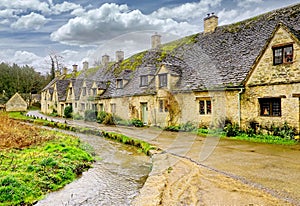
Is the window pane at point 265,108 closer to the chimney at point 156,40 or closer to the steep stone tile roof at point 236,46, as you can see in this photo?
the steep stone tile roof at point 236,46

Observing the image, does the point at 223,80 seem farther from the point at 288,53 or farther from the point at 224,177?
the point at 224,177

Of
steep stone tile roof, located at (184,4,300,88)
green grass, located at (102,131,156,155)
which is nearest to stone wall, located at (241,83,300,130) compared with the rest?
steep stone tile roof, located at (184,4,300,88)

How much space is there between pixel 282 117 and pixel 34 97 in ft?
217

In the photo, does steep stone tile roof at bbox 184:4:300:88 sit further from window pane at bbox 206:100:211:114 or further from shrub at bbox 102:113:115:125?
shrub at bbox 102:113:115:125

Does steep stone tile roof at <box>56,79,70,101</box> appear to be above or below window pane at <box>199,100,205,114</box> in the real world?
above

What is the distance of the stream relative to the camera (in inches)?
254

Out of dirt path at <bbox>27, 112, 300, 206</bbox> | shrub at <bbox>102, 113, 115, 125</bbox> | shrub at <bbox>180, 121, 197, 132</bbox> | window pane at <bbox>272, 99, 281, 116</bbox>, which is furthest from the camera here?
shrub at <bbox>102, 113, 115, 125</bbox>

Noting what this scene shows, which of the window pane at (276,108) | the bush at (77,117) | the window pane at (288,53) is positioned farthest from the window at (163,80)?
the bush at (77,117)

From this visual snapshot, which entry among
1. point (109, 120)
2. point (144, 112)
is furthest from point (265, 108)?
point (109, 120)

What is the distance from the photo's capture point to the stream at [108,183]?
254 inches

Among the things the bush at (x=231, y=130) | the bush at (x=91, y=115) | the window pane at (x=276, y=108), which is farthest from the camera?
the bush at (x=91, y=115)

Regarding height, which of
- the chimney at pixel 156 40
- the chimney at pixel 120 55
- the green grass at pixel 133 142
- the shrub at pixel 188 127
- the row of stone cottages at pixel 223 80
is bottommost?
the green grass at pixel 133 142

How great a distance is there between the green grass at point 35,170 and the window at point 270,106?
32.0 feet

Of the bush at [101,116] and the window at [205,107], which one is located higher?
the window at [205,107]
